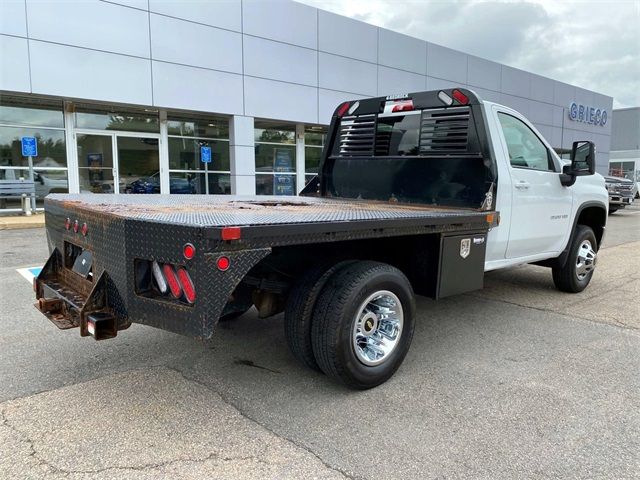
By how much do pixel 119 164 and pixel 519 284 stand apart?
12839mm

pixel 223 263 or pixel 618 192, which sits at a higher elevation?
pixel 223 263

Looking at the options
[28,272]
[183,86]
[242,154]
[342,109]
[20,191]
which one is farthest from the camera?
[242,154]

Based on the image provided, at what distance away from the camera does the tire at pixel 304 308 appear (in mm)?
3309

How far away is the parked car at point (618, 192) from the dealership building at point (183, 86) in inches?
316

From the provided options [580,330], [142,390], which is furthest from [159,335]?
[580,330]

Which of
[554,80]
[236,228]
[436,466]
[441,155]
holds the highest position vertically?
[554,80]

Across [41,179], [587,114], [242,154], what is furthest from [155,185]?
[587,114]

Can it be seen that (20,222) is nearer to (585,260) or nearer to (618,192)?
(585,260)

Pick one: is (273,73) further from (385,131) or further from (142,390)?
(142,390)

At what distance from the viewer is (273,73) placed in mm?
16609

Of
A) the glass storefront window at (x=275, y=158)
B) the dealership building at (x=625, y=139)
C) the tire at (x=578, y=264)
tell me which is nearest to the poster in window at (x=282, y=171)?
the glass storefront window at (x=275, y=158)

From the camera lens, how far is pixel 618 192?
19859 millimetres

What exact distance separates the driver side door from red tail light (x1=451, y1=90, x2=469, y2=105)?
39cm

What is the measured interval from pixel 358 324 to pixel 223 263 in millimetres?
1230
